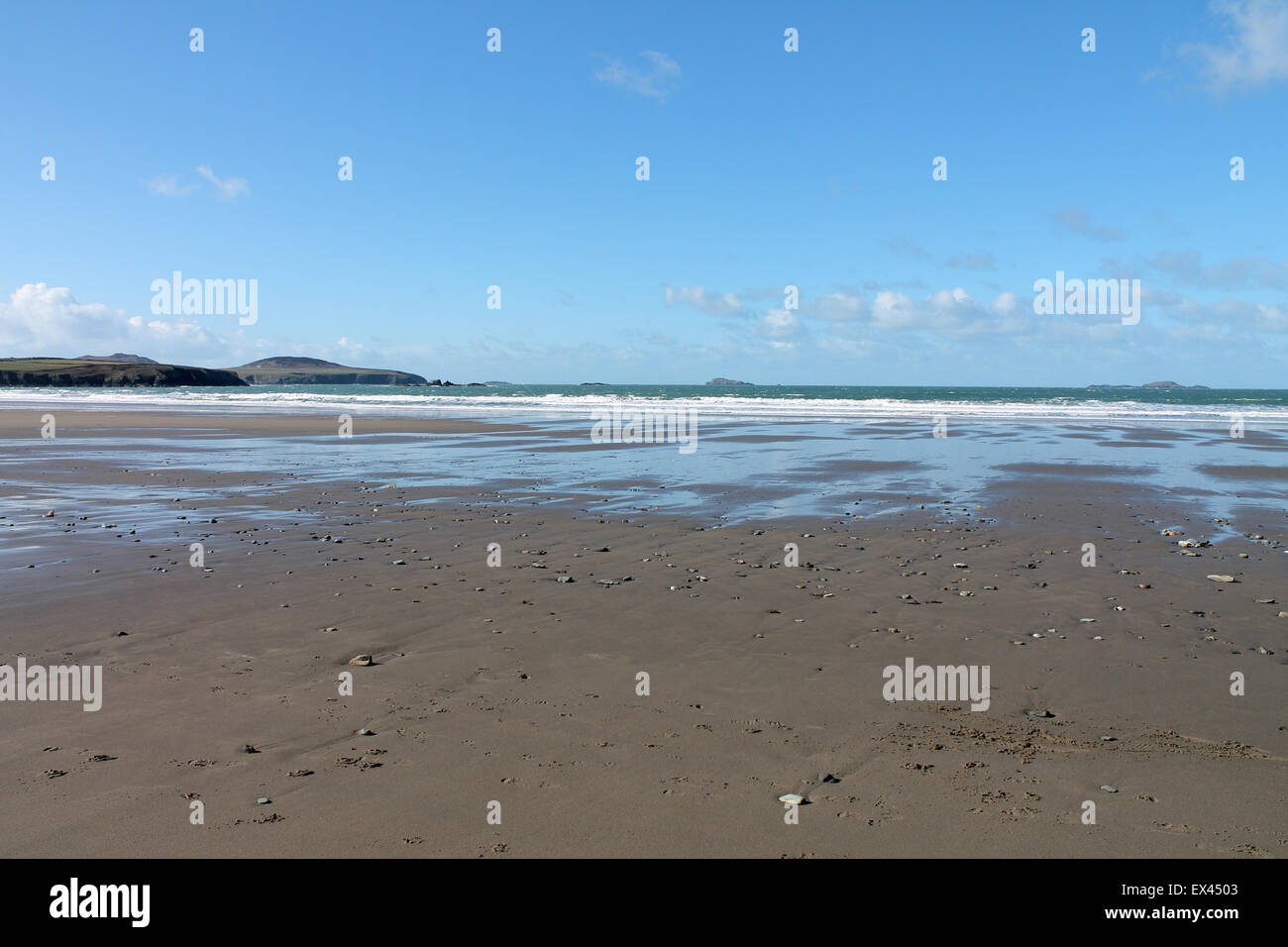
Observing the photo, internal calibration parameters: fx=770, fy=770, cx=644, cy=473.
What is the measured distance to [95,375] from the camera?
12212cm

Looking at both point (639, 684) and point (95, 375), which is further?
point (95, 375)

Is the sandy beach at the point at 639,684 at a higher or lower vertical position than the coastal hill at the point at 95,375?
lower

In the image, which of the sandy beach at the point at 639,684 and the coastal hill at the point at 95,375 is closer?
the sandy beach at the point at 639,684

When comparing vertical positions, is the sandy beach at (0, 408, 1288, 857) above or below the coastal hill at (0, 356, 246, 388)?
below

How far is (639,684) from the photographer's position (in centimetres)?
617

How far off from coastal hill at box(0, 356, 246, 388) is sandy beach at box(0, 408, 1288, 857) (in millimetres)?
130245

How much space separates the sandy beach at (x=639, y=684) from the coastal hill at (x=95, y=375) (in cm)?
13024

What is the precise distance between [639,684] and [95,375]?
145939 mm

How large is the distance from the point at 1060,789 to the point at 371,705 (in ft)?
15.1

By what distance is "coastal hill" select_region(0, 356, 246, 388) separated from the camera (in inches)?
4651

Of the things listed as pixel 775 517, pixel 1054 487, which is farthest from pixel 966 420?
pixel 775 517

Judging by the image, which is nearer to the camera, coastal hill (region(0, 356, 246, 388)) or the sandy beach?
the sandy beach

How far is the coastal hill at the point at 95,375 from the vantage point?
388ft

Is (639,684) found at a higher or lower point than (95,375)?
A: lower
